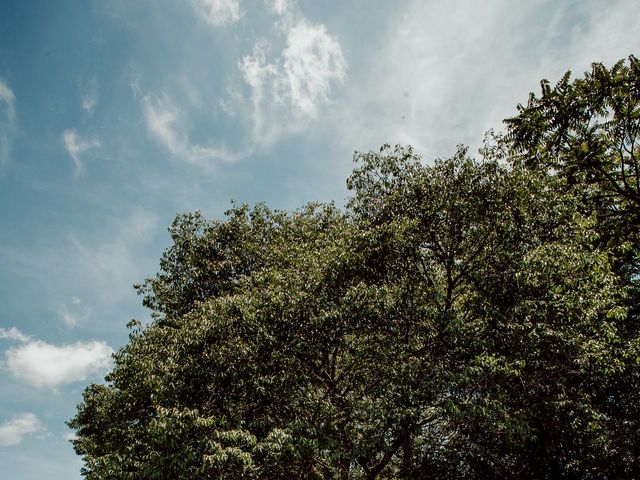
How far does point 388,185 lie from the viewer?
15.7 metres

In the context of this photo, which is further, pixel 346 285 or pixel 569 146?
pixel 569 146

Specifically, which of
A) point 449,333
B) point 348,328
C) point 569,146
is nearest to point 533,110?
point 569,146

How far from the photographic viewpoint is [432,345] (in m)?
13.4

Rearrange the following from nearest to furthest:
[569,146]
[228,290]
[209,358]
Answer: [209,358], [569,146], [228,290]

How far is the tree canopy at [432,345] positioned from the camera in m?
12.2

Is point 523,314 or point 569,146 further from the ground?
point 569,146

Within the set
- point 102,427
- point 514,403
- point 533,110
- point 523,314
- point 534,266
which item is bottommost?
point 514,403

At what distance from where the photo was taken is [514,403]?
13398 mm

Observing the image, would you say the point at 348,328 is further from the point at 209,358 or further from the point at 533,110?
the point at 533,110

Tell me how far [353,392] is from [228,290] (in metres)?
7.92

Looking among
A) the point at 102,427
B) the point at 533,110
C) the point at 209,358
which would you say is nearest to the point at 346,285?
the point at 209,358

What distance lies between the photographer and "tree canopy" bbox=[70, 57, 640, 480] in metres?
12.2

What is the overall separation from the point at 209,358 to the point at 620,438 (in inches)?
539

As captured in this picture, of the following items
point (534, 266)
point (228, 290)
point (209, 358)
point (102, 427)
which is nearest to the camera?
point (534, 266)
